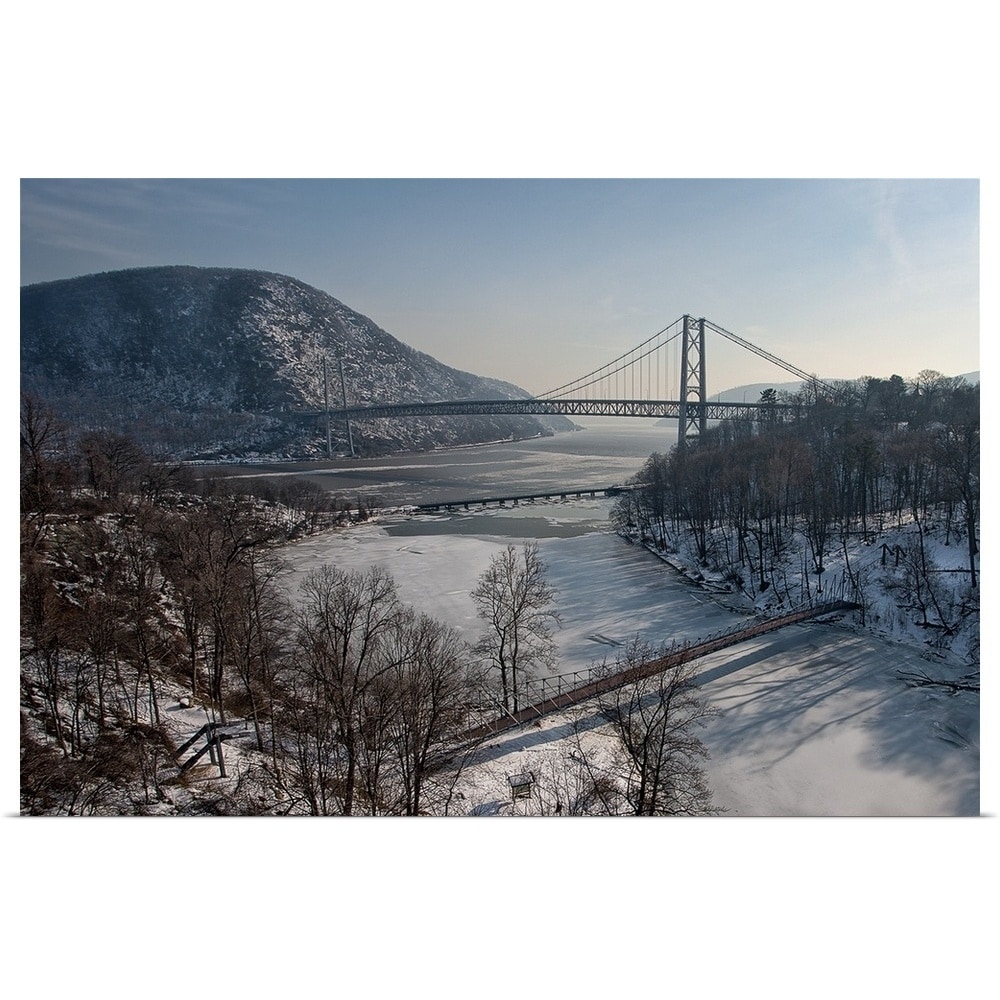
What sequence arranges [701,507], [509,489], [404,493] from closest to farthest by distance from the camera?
[701,507]
[404,493]
[509,489]

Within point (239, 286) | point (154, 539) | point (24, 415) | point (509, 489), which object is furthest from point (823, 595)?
point (239, 286)

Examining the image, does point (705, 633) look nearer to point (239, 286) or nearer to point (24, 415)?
point (24, 415)

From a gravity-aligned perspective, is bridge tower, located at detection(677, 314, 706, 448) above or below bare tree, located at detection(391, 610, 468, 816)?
above

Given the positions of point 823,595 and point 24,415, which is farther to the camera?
point 823,595

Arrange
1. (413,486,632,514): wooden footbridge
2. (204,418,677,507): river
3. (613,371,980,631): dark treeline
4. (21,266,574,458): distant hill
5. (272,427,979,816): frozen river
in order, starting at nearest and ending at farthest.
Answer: (272,427,979,816): frozen river < (613,371,980,631): dark treeline < (413,486,632,514): wooden footbridge < (204,418,677,507): river < (21,266,574,458): distant hill

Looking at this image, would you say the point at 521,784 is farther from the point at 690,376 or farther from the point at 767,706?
the point at 690,376

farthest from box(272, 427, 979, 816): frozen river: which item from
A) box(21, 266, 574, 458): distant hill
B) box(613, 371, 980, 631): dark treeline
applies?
box(21, 266, 574, 458): distant hill

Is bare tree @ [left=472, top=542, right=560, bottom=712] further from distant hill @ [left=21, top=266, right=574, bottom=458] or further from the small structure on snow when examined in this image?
distant hill @ [left=21, top=266, right=574, bottom=458]
